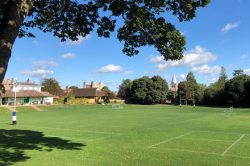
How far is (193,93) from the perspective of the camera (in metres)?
117

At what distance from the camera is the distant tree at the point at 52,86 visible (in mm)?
126062

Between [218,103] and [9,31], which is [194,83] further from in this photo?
[9,31]

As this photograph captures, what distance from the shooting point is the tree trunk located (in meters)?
5.79

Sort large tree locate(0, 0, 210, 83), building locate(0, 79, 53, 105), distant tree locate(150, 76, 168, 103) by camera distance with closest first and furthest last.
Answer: large tree locate(0, 0, 210, 83) → building locate(0, 79, 53, 105) → distant tree locate(150, 76, 168, 103)

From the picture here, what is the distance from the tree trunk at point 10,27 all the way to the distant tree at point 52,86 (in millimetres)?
122113

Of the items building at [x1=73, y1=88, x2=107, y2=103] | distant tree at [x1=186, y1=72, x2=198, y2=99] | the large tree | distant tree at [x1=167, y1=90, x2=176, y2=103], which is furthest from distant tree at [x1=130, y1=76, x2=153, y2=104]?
the large tree

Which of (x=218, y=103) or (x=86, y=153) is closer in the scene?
(x=86, y=153)

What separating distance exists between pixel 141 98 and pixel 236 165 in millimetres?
99259

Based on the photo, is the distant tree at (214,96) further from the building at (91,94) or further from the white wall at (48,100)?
the white wall at (48,100)

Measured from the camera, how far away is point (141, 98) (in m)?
112

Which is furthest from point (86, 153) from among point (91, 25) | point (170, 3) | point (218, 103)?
point (218, 103)

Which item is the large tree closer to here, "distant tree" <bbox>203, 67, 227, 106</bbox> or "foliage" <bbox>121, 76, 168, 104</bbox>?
"distant tree" <bbox>203, 67, 227, 106</bbox>

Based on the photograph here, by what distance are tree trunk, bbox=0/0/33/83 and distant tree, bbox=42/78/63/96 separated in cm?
12211

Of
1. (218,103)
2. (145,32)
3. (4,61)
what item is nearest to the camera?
(4,61)
